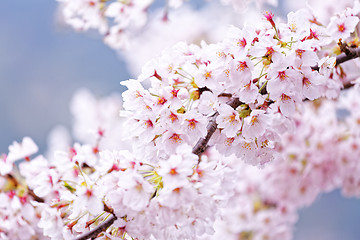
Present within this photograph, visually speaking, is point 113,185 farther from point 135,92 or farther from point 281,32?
point 281,32

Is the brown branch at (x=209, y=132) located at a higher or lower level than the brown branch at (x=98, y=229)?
higher

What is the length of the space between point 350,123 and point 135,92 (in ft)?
8.20

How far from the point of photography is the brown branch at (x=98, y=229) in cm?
139

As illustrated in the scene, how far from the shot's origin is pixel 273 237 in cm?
433

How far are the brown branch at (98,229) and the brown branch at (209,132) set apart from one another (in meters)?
0.35

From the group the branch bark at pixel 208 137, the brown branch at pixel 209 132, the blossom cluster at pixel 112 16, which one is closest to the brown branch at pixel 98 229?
the branch bark at pixel 208 137

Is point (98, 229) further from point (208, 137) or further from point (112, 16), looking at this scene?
point (112, 16)

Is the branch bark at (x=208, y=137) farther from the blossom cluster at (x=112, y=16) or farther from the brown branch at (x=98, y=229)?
the blossom cluster at (x=112, y=16)

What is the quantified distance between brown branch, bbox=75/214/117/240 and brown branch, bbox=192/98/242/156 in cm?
35

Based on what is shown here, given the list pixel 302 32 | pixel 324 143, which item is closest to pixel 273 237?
pixel 324 143

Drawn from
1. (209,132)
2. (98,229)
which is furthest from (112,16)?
(98,229)

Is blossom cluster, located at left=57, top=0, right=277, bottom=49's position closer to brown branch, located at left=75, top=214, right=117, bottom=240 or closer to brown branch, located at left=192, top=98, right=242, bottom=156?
brown branch, located at left=192, top=98, right=242, bottom=156

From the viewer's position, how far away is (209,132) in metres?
1.49

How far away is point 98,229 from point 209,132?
49cm
